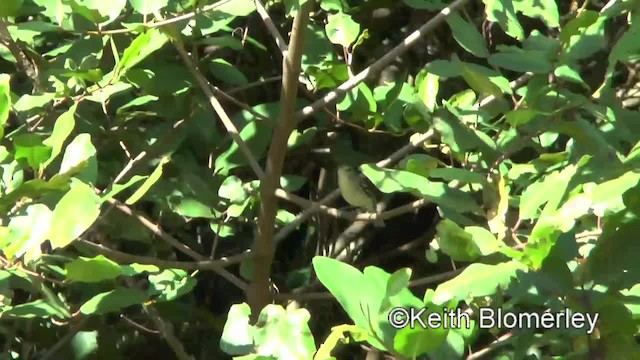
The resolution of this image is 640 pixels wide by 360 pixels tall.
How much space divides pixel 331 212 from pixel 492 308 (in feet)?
1.12

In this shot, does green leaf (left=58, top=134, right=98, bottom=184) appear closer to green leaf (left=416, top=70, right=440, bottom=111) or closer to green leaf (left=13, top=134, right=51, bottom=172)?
green leaf (left=13, top=134, right=51, bottom=172)

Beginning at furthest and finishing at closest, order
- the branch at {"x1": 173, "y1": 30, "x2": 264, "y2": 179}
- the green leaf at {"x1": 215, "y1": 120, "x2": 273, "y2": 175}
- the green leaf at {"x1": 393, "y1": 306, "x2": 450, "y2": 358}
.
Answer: the green leaf at {"x1": 215, "y1": 120, "x2": 273, "y2": 175} < the branch at {"x1": 173, "y1": 30, "x2": 264, "y2": 179} < the green leaf at {"x1": 393, "y1": 306, "x2": 450, "y2": 358}

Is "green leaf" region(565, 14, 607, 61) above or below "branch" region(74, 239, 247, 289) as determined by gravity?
above

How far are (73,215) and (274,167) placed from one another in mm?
395

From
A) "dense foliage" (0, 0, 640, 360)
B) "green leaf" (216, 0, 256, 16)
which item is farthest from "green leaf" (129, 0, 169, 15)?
"green leaf" (216, 0, 256, 16)

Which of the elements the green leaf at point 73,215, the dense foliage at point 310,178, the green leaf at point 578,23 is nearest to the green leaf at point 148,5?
the dense foliage at point 310,178

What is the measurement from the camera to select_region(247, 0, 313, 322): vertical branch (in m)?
1.10

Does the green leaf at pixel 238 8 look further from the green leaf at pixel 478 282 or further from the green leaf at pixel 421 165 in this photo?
the green leaf at pixel 478 282

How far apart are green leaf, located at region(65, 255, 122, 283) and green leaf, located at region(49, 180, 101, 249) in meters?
0.04

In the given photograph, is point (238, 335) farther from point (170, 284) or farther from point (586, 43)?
point (586, 43)

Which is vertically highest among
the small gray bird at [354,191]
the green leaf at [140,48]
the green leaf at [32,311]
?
the green leaf at [140,48]

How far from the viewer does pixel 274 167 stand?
3.90 ft

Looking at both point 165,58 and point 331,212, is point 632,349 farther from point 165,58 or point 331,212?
point 165,58

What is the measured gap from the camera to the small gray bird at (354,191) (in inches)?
49.1
